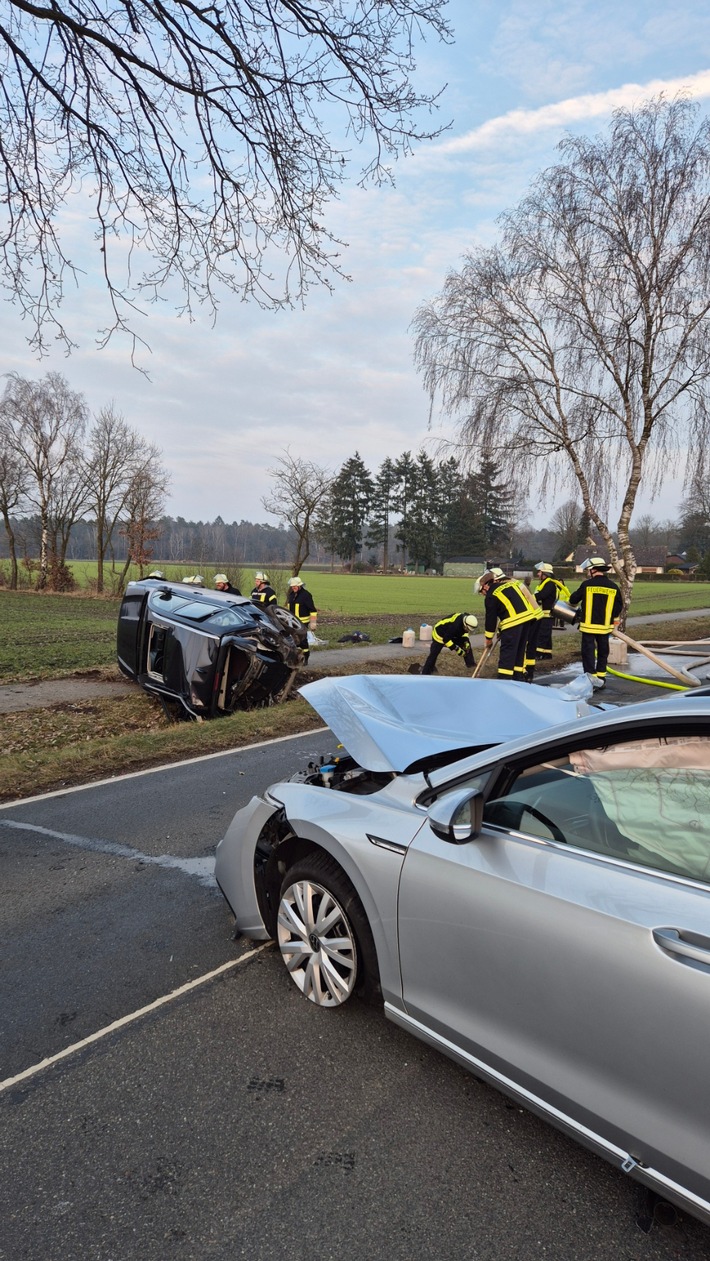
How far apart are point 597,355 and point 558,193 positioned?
3698mm

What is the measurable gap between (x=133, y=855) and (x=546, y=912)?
330cm

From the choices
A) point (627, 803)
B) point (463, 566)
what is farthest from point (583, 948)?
point (463, 566)

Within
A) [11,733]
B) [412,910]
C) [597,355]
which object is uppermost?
[597,355]

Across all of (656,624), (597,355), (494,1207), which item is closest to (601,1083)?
(494,1207)

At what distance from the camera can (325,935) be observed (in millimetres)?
2805

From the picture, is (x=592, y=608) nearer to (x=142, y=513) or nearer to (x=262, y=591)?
(x=262, y=591)

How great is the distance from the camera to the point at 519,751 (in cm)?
237

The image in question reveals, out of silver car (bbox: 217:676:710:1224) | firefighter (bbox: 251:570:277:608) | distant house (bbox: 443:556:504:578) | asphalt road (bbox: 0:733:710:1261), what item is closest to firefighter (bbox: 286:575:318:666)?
firefighter (bbox: 251:570:277:608)

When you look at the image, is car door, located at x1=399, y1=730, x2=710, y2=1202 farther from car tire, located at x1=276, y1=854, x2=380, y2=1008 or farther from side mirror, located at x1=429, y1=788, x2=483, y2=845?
car tire, located at x1=276, y1=854, x2=380, y2=1008

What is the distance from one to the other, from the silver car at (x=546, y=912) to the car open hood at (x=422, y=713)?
0.11ft

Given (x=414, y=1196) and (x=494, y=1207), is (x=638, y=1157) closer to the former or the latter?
(x=494, y=1207)

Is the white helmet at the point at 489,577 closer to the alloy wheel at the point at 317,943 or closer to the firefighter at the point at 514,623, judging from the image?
the firefighter at the point at 514,623

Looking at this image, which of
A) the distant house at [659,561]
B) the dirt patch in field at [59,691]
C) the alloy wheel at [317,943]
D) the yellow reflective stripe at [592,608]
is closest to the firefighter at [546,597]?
the yellow reflective stripe at [592,608]

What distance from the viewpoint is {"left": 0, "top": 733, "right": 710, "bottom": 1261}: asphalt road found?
191 centimetres
